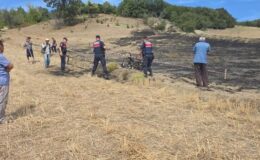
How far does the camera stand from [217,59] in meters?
34.2

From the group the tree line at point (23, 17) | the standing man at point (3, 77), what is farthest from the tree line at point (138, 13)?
the standing man at point (3, 77)

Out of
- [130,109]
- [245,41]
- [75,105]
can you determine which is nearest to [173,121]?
[130,109]

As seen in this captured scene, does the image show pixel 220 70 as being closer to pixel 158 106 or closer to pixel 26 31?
pixel 158 106

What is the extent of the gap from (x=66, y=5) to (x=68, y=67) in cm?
4333

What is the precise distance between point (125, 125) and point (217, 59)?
23.4 m

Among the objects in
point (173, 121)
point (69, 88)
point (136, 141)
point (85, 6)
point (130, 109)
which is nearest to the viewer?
point (136, 141)

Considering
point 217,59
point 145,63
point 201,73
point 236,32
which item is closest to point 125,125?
point 201,73

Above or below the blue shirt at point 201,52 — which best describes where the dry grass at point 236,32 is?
below

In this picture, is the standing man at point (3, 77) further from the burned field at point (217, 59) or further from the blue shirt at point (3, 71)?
the burned field at point (217, 59)

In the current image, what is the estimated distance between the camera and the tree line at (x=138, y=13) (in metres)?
68.6

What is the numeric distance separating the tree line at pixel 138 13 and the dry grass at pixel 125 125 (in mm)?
47501

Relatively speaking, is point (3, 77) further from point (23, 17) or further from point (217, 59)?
point (23, 17)

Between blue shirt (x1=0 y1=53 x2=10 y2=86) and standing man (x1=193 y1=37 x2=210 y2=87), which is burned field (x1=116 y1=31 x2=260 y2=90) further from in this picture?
blue shirt (x1=0 y1=53 x2=10 y2=86)

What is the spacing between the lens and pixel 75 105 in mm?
14641
